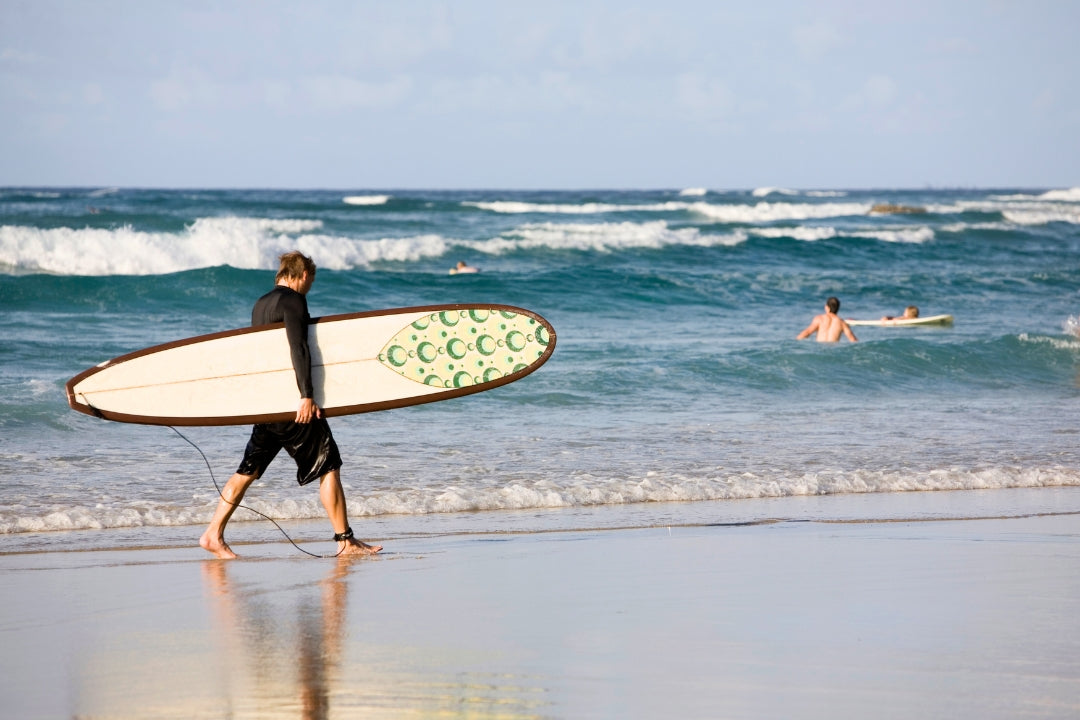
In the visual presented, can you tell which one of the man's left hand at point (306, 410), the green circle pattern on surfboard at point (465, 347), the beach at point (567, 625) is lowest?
the beach at point (567, 625)

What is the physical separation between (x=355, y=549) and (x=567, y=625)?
157 cm

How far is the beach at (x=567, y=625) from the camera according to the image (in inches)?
126

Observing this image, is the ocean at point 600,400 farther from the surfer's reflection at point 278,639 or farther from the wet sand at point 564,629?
the surfer's reflection at point 278,639

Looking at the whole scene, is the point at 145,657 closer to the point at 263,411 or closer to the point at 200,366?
the point at 263,411

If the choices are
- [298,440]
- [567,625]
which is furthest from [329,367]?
[567,625]

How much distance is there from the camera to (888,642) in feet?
12.1

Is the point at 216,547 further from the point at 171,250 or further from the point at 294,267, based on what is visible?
the point at 171,250

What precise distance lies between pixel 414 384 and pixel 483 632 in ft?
6.87

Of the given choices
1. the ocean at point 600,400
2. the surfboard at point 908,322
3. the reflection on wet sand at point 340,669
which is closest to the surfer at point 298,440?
the ocean at point 600,400

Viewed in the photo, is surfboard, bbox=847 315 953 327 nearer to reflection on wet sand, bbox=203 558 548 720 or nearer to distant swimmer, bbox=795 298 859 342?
distant swimmer, bbox=795 298 859 342

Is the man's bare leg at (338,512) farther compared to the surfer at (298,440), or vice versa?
the man's bare leg at (338,512)

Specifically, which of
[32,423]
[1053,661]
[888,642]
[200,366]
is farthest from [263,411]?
[32,423]

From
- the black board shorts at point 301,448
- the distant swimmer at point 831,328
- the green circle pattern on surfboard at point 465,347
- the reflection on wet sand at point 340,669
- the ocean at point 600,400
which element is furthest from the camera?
the distant swimmer at point 831,328

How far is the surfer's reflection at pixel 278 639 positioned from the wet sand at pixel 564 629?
1 centimetres
